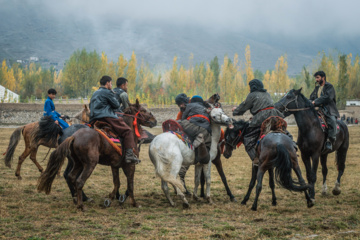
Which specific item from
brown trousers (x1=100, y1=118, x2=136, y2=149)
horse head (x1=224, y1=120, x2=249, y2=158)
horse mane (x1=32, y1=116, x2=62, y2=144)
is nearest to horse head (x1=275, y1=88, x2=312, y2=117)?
horse head (x1=224, y1=120, x2=249, y2=158)

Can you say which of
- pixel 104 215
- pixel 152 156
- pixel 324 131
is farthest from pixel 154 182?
pixel 324 131

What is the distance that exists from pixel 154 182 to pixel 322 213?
14.5 ft

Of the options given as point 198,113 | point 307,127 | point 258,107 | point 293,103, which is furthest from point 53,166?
point 307,127

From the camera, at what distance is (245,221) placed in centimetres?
614

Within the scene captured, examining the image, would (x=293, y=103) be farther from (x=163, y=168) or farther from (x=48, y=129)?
(x=48, y=129)

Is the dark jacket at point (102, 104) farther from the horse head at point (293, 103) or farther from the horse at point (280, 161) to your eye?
the horse head at point (293, 103)

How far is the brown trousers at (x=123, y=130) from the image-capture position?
24.2ft

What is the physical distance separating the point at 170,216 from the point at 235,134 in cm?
244

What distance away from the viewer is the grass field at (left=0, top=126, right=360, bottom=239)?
17.7 ft

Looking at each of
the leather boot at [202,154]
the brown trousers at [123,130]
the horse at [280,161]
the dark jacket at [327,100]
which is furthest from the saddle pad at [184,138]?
the dark jacket at [327,100]

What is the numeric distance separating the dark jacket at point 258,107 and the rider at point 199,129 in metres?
0.60

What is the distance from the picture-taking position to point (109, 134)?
288 inches

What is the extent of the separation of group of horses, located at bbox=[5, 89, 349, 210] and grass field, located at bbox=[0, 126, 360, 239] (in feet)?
0.92

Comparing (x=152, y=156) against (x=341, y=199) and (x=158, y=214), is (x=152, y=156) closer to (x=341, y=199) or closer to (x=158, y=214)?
(x=158, y=214)
